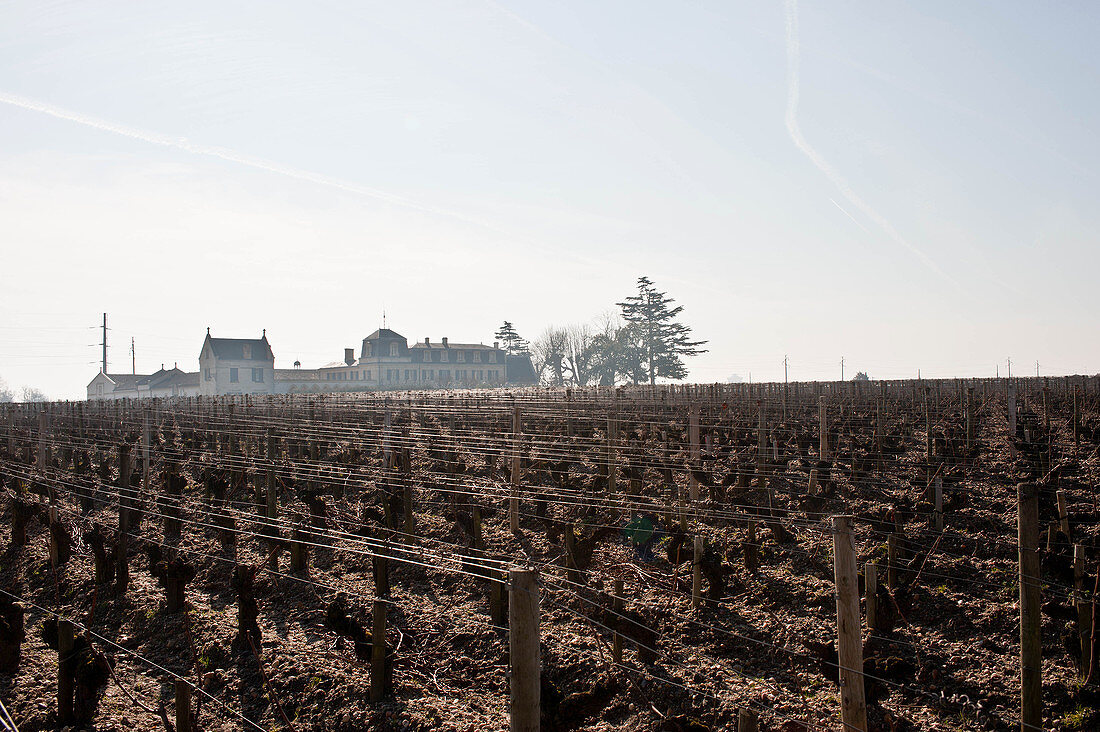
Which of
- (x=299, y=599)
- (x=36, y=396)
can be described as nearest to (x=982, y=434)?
(x=299, y=599)

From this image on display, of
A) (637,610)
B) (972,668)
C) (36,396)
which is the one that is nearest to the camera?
(972,668)

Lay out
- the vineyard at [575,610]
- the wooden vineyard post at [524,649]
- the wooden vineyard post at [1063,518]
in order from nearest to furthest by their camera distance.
→ the wooden vineyard post at [524,649], the vineyard at [575,610], the wooden vineyard post at [1063,518]

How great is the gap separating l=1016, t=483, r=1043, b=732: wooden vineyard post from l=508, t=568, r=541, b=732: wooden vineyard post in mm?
2566

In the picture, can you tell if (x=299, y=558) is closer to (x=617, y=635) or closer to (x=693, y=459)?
(x=617, y=635)

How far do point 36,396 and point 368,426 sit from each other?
135404 millimetres

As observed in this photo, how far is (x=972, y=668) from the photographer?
471cm

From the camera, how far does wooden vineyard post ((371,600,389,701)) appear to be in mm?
4656

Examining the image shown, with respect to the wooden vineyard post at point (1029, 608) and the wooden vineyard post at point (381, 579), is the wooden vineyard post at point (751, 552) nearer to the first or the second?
the wooden vineyard post at point (1029, 608)

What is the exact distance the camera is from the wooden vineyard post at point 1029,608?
3506 mm

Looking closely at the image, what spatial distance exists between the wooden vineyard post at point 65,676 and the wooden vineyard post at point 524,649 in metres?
3.37

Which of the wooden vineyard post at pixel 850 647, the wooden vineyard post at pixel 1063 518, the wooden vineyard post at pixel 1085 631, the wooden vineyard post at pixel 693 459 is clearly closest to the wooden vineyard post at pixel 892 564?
the wooden vineyard post at pixel 1085 631

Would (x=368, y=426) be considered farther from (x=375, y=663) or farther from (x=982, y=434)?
(x=982, y=434)

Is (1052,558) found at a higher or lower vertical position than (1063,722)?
higher

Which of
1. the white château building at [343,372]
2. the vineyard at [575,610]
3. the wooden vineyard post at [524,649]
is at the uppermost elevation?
the white château building at [343,372]
